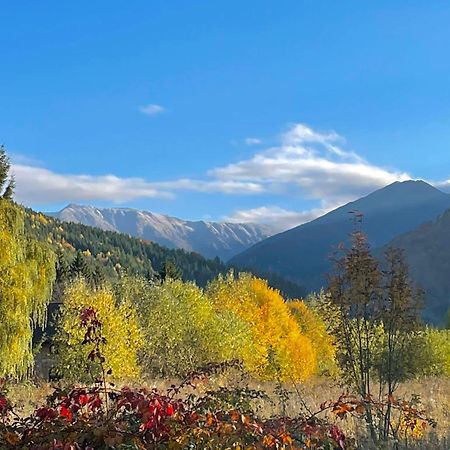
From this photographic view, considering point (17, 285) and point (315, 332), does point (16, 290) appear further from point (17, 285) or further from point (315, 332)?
point (315, 332)

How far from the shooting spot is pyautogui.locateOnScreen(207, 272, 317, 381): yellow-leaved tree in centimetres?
4069

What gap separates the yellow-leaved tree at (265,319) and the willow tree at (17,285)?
751 inches

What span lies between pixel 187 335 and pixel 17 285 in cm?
1682

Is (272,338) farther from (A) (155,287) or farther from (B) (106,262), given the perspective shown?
(B) (106,262)

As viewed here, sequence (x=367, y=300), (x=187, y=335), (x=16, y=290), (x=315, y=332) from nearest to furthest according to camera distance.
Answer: (x=367, y=300) → (x=16, y=290) → (x=187, y=335) → (x=315, y=332)

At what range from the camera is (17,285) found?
20688 millimetres

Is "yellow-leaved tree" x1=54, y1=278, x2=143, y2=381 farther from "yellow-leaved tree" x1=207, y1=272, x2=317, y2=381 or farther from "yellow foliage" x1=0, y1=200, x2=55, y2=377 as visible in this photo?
"yellow-leaved tree" x1=207, y1=272, x2=317, y2=381

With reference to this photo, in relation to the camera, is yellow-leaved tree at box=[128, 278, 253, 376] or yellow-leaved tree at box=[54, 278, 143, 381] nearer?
yellow-leaved tree at box=[54, 278, 143, 381]

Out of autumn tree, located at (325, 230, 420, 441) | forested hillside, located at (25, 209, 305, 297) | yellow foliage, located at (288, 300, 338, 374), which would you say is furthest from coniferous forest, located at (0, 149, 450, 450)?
forested hillside, located at (25, 209, 305, 297)

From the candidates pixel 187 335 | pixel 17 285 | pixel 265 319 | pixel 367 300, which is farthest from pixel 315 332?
pixel 367 300

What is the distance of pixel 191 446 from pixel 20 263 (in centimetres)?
1892

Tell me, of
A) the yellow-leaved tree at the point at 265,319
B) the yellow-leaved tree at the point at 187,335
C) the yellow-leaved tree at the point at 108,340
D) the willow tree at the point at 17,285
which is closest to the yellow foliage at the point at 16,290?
the willow tree at the point at 17,285

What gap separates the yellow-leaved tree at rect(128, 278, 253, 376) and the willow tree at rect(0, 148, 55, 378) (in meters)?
13.3

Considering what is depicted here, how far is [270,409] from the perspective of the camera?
50.9 ft
